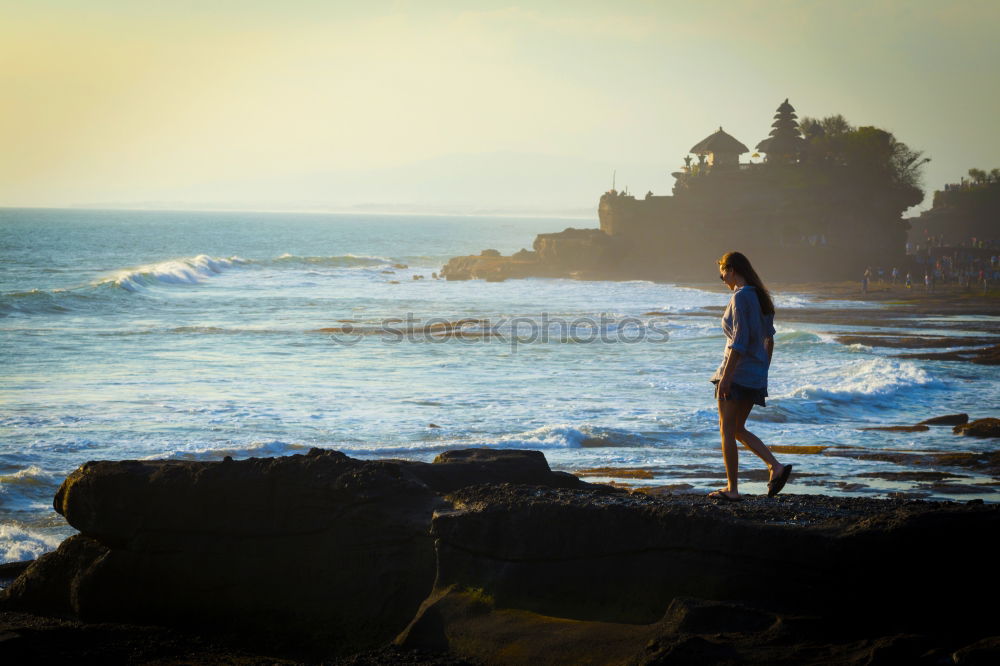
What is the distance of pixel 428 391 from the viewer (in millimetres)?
20094

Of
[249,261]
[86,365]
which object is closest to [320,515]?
[86,365]

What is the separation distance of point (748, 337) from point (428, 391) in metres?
13.7

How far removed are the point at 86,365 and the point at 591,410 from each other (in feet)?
39.8

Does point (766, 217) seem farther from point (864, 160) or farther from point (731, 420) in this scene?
point (731, 420)

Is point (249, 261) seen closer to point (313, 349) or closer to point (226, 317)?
point (226, 317)

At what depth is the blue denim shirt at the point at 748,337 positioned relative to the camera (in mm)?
6812

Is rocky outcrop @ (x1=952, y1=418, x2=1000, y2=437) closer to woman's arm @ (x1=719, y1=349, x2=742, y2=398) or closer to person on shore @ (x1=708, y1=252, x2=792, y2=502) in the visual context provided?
person on shore @ (x1=708, y1=252, x2=792, y2=502)

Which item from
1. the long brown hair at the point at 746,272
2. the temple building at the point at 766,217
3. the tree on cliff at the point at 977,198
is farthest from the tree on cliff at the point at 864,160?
the long brown hair at the point at 746,272

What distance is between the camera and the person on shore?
6801mm

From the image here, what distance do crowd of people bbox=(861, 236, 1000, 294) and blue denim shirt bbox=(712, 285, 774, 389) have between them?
47.7 m

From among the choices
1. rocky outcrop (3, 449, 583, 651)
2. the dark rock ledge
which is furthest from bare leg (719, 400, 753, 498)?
rocky outcrop (3, 449, 583, 651)

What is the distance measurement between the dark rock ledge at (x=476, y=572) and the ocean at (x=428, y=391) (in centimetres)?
341

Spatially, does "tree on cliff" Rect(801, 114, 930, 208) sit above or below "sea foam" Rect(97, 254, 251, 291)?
above

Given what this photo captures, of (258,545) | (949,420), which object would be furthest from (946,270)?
Answer: (258,545)
